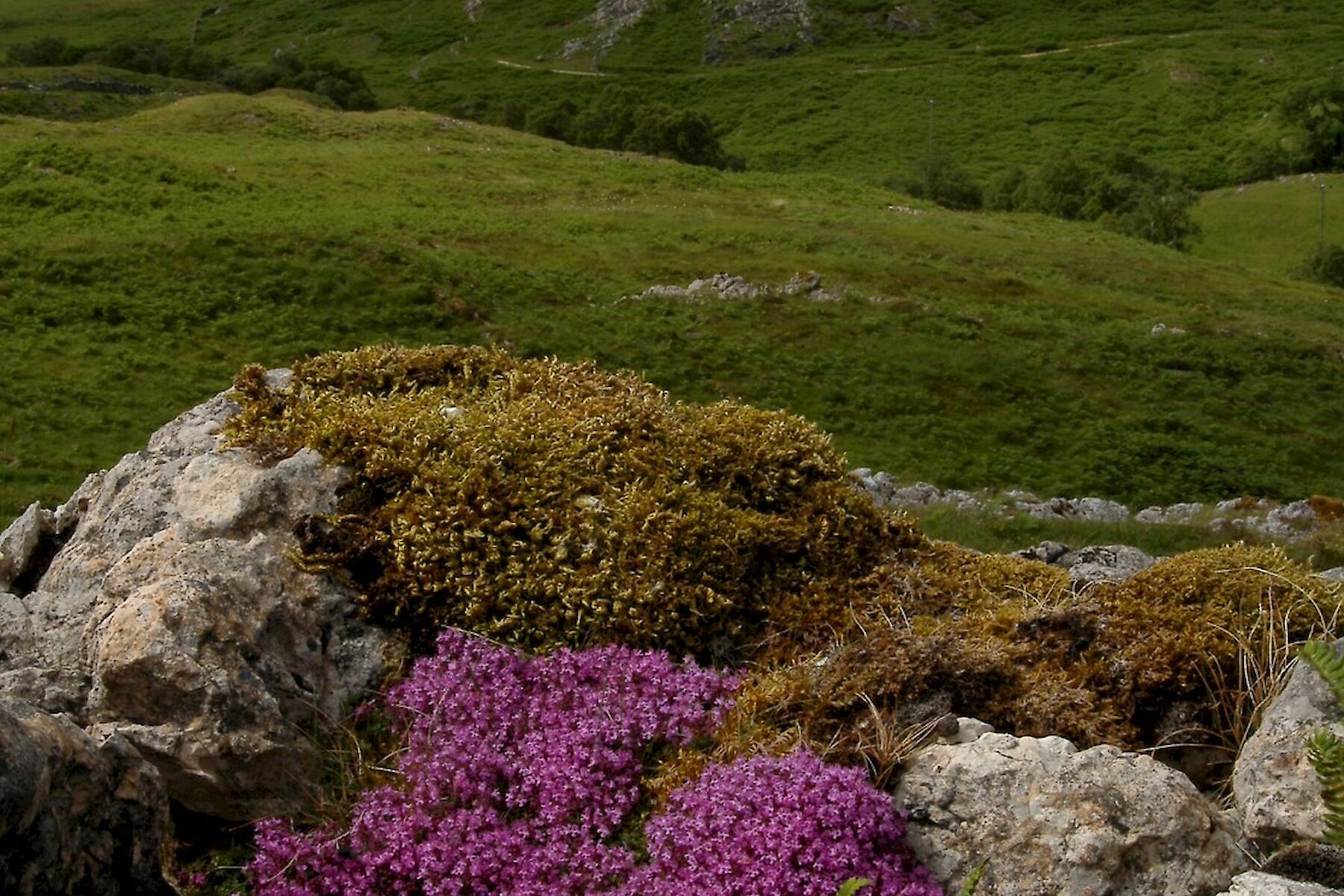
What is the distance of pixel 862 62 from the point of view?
462ft

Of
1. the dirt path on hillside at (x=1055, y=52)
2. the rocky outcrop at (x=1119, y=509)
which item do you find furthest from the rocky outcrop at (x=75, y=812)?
the dirt path on hillside at (x=1055, y=52)

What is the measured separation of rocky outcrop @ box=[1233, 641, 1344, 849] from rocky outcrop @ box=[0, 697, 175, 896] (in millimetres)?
4722

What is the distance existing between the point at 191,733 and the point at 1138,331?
37.7 m

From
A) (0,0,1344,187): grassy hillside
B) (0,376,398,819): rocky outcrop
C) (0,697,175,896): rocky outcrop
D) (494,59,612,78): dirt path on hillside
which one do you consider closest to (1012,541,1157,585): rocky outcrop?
(0,376,398,819): rocky outcrop

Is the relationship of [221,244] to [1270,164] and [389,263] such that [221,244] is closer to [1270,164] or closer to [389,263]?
[389,263]

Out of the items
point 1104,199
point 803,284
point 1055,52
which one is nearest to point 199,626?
point 803,284

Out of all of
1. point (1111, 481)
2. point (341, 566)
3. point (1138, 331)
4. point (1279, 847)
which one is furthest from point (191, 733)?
point (1138, 331)

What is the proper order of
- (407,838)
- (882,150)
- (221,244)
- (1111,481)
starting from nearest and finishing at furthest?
1. (407,838)
2. (1111,481)
3. (221,244)
4. (882,150)

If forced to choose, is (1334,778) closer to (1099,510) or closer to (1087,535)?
(1087,535)

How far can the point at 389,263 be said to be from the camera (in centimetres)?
3572

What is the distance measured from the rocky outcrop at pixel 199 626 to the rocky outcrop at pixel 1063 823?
2.99m

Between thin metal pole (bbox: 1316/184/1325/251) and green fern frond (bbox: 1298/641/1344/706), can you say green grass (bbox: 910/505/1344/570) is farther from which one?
thin metal pole (bbox: 1316/184/1325/251)

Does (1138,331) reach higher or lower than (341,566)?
lower

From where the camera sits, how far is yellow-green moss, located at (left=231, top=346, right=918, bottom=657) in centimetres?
720
